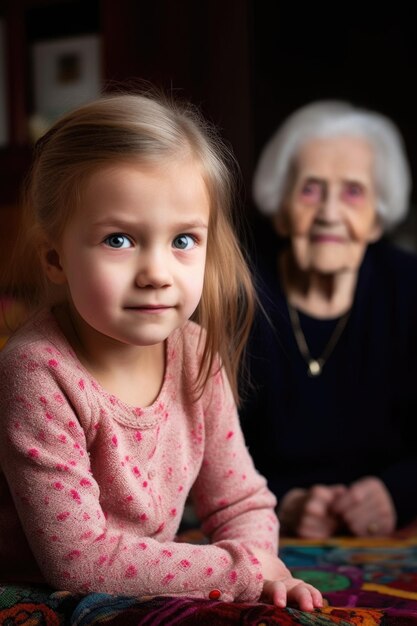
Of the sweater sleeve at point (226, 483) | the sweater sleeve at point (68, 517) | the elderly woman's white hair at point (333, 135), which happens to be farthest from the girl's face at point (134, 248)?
the elderly woman's white hair at point (333, 135)

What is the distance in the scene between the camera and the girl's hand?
109 centimetres

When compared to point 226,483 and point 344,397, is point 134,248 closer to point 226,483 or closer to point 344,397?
point 226,483

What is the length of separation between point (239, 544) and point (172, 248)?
370 millimetres

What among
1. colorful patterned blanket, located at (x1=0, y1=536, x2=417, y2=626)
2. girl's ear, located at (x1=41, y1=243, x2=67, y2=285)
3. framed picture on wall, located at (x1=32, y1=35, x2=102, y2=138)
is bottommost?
colorful patterned blanket, located at (x1=0, y1=536, x2=417, y2=626)

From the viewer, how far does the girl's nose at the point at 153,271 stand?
1.04 m

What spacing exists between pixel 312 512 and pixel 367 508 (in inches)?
4.9

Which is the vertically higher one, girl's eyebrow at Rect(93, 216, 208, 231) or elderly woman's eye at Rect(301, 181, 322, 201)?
girl's eyebrow at Rect(93, 216, 208, 231)

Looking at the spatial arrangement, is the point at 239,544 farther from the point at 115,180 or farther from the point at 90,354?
the point at 115,180

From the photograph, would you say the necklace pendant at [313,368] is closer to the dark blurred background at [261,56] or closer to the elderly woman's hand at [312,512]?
the elderly woman's hand at [312,512]

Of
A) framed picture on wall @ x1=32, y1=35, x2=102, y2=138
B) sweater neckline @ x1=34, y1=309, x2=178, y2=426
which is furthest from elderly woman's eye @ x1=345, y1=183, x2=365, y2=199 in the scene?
framed picture on wall @ x1=32, y1=35, x2=102, y2=138

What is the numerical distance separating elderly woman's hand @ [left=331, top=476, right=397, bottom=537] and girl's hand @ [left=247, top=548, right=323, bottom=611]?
0.67 meters

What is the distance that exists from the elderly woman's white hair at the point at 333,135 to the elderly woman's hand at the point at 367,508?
25.1 inches

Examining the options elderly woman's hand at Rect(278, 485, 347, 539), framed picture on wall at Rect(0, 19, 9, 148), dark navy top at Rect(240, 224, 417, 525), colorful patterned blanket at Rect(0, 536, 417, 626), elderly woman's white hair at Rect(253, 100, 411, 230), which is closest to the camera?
colorful patterned blanket at Rect(0, 536, 417, 626)

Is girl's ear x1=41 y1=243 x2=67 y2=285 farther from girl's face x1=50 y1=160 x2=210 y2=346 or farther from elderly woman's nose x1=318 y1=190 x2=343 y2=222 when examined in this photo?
elderly woman's nose x1=318 y1=190 x2=343 y2=222
